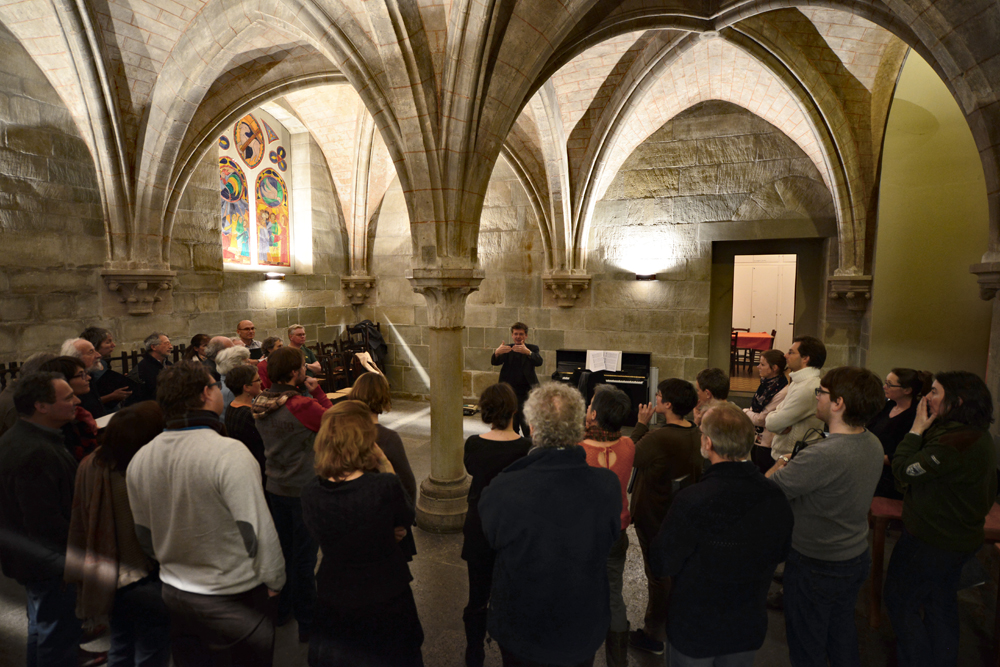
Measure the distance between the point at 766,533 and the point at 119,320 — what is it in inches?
270

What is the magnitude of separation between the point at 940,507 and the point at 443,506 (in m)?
3.04

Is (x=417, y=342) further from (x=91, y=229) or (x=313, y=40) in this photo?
(x=313, y=40)

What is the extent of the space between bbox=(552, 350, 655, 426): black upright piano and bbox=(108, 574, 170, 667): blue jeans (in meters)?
5.44

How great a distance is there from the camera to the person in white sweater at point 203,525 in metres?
1.80

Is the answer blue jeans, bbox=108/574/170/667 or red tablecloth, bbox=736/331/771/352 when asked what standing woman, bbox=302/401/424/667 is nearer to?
blue jeans, bbox=108/574/170/667

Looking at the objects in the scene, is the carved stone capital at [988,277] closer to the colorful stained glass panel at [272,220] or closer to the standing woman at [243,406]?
the standing woman at [243,406]

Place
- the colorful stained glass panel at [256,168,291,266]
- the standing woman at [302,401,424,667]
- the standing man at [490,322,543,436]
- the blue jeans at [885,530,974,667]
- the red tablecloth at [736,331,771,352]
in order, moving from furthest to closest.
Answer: the red tablecloth at [736,331,771,352] → the colorful stained glass panel at [256,168,291,266] → the standing man at [490,322,543,436] → the blue jeans at [885,530,974,667] → the standing woman at [302,401,424,667]

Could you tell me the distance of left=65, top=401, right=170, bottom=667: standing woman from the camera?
6.55 feet

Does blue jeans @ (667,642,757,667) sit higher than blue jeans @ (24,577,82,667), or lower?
higher

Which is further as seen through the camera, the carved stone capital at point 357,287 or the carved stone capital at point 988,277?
the carved stone capital at point 357,287

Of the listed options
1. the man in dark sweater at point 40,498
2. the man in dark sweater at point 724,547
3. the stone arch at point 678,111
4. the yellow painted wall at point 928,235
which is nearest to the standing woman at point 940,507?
the man in dark sweater at point 724,547

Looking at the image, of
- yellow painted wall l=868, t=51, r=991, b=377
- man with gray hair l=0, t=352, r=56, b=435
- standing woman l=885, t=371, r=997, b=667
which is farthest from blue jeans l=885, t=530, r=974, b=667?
man with gray hair l=0, t=352, r=56, b=435

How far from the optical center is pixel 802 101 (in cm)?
579

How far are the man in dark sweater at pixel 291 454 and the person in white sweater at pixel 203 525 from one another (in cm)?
66
